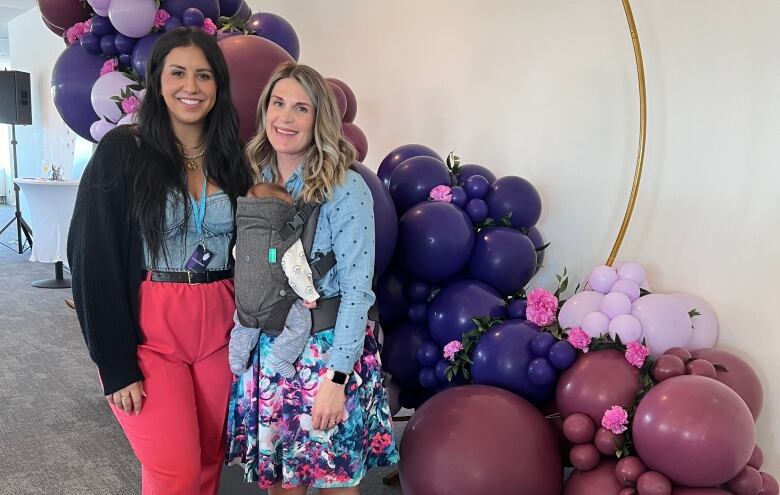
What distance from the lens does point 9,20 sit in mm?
8664

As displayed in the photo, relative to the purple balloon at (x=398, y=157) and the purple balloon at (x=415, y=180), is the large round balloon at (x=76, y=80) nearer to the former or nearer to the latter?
the purple balloon at (x=398, y=157)

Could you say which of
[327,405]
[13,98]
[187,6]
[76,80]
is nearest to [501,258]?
[327,405]

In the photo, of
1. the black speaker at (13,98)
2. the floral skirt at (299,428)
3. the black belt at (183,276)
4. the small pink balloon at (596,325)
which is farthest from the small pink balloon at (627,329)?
the black speaker at (13,98)

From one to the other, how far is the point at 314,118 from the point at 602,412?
3.45 ft

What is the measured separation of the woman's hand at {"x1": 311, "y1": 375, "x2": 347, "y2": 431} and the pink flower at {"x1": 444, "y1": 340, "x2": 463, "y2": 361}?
0.59 metres

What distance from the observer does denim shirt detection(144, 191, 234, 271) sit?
1.50 meters

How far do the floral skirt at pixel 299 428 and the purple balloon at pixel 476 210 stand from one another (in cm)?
74

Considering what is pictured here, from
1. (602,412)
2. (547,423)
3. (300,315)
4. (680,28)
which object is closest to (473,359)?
(547,423)

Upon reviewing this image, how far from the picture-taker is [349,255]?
1.43 meters

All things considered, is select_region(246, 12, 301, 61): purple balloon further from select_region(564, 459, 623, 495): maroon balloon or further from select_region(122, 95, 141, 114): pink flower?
select_region(564, 459, 623, 495): maroon balloon

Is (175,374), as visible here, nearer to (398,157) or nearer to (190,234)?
(190,234)

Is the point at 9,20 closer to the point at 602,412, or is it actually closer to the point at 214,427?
the point at 214,427

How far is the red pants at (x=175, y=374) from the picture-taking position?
4.94 feet

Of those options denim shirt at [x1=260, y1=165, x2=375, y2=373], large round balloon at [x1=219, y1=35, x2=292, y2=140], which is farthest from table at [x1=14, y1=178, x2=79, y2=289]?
denim shirt at [x1=260, y1=165, x2=375, y2=373]
